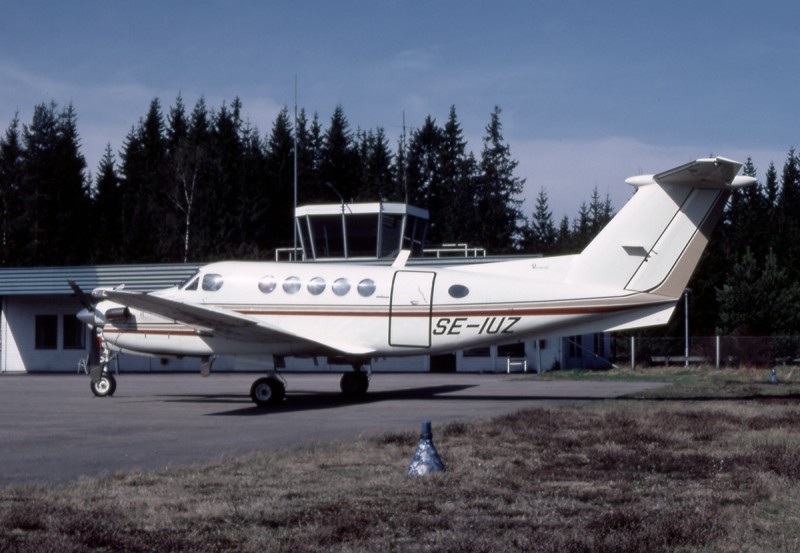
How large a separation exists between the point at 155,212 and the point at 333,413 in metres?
64.4

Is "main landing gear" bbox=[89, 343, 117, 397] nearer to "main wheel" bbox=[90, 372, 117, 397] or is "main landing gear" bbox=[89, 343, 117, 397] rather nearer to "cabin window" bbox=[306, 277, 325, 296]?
"main wheel" bbox=[90, 372, 117, 397]

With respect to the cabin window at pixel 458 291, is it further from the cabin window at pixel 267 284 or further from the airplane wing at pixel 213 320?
the cabin window at pixel 267 284

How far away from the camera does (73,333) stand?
43250 millimetres

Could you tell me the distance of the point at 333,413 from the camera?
19047mm

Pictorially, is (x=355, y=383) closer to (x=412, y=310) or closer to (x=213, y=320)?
(x=412, y=310)

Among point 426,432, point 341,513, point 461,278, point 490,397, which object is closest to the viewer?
point 341,513

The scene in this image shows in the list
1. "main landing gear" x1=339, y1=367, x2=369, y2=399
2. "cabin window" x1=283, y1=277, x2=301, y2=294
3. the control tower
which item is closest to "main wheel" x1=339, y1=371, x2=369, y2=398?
"main landing gear" x1=339, y1=367, x2=369, y2=399

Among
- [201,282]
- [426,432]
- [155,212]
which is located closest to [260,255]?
[155,212]

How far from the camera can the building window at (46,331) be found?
43.3 m

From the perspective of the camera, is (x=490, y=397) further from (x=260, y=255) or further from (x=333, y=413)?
(x=260, y=255)

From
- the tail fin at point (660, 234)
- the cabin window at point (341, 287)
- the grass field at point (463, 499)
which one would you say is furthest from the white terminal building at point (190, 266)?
the grass field at point (463, 499)

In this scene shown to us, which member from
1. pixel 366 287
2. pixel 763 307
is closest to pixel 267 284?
pixel 366 287

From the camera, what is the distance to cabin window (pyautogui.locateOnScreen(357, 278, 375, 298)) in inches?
859

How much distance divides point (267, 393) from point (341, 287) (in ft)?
9.49
